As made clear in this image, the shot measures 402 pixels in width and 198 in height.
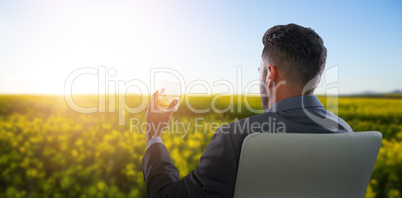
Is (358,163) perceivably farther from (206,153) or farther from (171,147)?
(171,147)

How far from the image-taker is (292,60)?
4.21ft

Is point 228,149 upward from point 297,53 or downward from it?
downward

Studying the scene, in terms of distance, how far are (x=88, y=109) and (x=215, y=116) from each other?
1423 mm

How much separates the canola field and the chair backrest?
131cm

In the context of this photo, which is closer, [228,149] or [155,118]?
[228,149]

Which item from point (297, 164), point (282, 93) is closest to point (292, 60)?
point (282, 93)

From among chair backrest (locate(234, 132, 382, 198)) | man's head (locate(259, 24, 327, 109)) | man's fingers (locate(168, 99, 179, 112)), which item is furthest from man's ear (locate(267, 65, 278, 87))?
man's fingers (locate(168, 99, 179, 112))

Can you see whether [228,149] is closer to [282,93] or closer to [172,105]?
[282,93]

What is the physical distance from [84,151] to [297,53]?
1798 mm

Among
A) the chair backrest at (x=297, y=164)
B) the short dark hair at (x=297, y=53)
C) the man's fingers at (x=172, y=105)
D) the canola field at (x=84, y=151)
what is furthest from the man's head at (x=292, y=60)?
the canola field at (x=84, y=151)

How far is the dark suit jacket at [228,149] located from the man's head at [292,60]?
0.26 feet

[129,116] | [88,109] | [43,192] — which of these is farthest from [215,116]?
[43,192]

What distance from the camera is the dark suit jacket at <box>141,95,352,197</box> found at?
103 cm

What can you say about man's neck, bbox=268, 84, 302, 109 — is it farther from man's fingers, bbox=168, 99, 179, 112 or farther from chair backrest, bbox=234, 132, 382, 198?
man's fingers, bbox=168, 99, 179, 112
